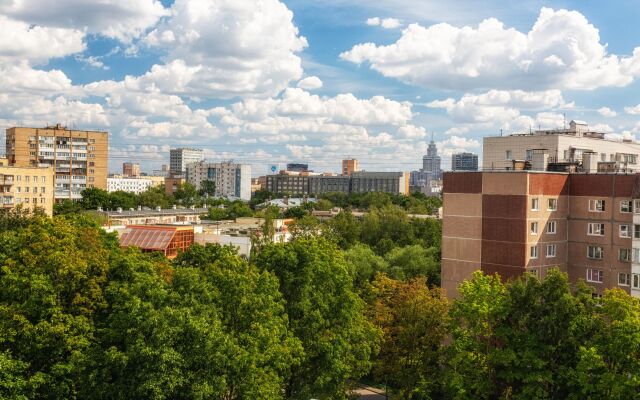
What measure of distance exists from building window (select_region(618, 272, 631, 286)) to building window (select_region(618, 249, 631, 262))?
1.03 meters

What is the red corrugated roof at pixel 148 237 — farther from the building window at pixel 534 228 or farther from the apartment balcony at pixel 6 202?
the building window at pixel 534 228

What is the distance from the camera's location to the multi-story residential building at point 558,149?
5425cm

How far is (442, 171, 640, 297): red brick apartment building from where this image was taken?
44.7m

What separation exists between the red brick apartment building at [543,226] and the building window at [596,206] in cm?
7

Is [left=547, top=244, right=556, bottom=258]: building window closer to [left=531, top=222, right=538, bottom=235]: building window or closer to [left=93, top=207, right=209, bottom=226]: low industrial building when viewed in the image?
[left=531, top=222, right=538, bottom=235]: building window

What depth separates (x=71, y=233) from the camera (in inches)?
1341

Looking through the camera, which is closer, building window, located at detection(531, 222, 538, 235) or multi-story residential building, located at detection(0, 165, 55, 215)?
building window, located at detection(531, 222, 538, 235)

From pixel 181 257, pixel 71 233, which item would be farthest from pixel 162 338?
pixel 181 257

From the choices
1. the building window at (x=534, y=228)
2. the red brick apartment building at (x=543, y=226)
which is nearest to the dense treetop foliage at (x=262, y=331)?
the red brick apartment building at (x=543, y=226)

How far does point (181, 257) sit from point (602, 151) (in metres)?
39.3

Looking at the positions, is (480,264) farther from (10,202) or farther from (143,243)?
(10,202)

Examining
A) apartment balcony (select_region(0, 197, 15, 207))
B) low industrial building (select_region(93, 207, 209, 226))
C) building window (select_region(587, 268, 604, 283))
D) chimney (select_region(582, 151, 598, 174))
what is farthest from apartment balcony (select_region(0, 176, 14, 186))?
building window (select_region(587, 268, 604, 283))

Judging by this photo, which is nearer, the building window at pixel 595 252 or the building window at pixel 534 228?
the building window at pixel 534 228

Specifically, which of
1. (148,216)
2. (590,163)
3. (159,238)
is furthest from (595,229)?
(148,216)
